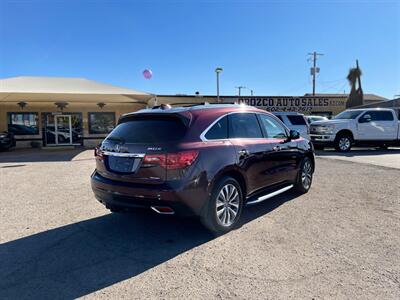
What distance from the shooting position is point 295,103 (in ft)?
87.9

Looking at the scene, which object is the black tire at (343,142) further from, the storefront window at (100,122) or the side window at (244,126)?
the storefront window at (100,122)

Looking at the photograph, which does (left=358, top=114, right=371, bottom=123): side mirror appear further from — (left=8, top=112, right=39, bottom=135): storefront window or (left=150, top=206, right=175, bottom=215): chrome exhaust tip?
(left=8, top=112, right=39, bottom=135): storefront window

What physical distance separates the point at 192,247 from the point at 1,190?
5.57 metres

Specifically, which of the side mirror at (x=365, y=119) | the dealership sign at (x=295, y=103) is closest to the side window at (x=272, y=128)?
the side mirror at (x=365, y=119)

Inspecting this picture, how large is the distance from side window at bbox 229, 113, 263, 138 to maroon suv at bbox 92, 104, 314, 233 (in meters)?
0.02

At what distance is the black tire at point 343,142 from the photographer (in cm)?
1516

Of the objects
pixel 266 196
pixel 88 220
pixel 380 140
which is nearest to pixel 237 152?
pixel 266 196

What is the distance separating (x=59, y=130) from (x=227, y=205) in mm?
19636

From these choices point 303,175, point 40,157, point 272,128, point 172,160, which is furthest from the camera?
point 40,157

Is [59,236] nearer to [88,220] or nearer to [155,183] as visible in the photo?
[88,220]

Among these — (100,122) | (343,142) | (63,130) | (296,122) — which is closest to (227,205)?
(296,122)

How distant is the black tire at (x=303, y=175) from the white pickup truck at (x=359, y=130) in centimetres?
904

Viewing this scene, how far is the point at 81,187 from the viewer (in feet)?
25.0

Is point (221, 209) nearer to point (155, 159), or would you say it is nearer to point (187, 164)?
point (187, 164)
